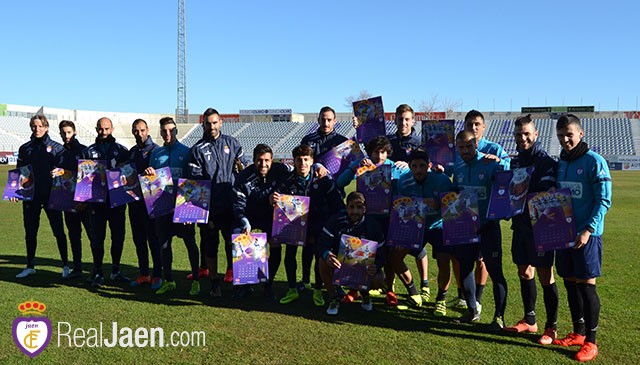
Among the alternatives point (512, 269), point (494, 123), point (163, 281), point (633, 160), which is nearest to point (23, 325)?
point (163, 281)

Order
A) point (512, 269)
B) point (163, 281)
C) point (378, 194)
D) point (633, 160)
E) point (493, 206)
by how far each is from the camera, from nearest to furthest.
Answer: point (493, 206)
point (378, 194)
point (163, 281)
point (512, 269)
point (633, 160)

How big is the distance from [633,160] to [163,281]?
51065mm

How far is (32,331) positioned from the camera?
4.87 metres

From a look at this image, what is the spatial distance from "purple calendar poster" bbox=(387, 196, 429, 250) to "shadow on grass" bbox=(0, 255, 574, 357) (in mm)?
873

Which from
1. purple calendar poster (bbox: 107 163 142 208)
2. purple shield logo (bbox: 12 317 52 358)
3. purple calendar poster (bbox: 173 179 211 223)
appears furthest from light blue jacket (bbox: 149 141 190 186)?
purple shield logo (bbox: 12 317 52 358)

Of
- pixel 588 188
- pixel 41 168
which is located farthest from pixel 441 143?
pixel 41 168

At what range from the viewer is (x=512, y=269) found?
789 centimetres

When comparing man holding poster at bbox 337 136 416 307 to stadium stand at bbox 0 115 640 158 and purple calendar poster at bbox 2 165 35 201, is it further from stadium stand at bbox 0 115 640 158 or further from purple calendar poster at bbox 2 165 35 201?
stadium stand at bbox 0 115 640 158

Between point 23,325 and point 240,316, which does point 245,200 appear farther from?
point 23,325

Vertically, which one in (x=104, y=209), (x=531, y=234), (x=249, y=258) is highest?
(x=104, y=209)

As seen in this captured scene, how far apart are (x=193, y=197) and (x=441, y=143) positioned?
128 inches

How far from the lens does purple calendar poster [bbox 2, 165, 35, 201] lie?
7203 mm

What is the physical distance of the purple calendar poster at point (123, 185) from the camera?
665 centimetres

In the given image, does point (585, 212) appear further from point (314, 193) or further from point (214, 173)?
point (214, 173)
